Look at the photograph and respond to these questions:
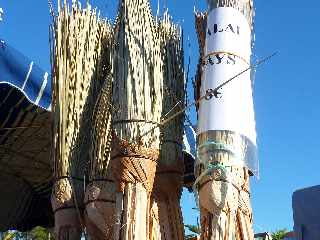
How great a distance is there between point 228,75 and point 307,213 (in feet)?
5.06

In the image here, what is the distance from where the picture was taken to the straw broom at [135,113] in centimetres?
411

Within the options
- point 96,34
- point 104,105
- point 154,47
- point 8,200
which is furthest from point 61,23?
point 8,200

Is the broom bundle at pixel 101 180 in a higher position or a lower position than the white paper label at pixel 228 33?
lower

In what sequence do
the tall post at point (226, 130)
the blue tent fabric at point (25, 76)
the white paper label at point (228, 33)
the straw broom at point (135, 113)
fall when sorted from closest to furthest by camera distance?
the tall post at point (226, 130) < the straw broom at point (135, 113) < the white paper label at point (228, 33) < the blue tent fabric at point (25, 76)

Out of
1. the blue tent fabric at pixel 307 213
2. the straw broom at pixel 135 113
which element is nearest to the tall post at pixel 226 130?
the straw broom at pixel 135 113

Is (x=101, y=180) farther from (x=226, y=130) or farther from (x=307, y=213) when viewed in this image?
(x=307, y=213)

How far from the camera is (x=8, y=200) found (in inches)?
375

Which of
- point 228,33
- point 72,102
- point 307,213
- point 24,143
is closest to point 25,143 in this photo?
point 24,143

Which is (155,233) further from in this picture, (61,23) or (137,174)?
(61,23)

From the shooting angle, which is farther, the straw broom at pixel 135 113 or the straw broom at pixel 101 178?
the straw broom at pixel 101 178

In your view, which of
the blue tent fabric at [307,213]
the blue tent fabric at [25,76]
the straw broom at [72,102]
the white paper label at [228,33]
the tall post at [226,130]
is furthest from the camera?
the blue tent fabric at [25,76]

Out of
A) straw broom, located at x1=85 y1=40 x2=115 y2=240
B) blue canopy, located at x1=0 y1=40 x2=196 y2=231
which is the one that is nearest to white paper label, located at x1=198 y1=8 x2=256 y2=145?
straw broom, located at x1=85 y1=40 x2=115 y2=240

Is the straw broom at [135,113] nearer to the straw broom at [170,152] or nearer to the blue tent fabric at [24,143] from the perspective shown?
the straw broom at [170,152]

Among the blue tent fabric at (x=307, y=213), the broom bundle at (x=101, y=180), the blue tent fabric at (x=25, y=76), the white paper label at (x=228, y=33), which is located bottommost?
the blue tent fabric at (x=307, y=213)
